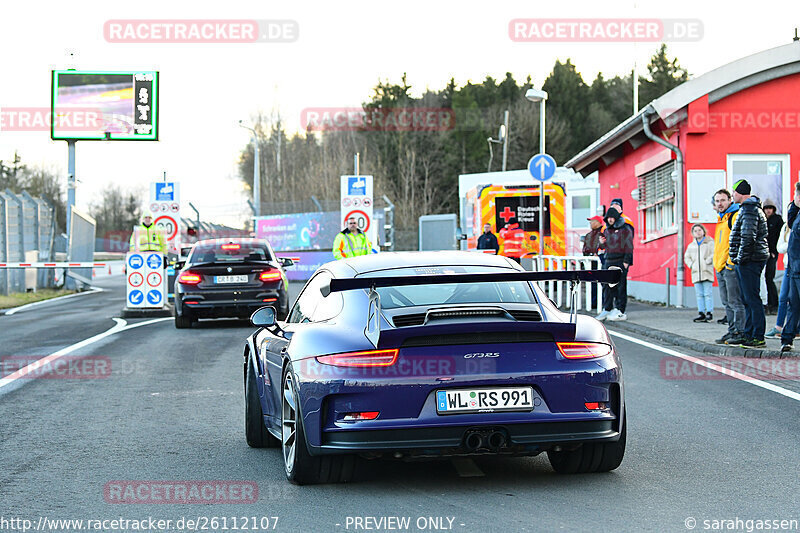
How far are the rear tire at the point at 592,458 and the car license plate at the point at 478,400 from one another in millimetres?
643

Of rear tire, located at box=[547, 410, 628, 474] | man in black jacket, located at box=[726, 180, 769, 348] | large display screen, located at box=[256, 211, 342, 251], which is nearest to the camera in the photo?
rear tire, located at box=[547, 410, 628, 474]

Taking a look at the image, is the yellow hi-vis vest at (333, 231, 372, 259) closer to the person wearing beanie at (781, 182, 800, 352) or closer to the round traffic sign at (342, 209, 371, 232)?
the person wearing beanie at (781, 182, 800, 352)

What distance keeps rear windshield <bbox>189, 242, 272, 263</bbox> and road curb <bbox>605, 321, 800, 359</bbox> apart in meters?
5.96

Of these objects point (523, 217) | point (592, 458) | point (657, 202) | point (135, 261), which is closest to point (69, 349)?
point (135, 261)

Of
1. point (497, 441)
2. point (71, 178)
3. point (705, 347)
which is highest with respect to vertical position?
point (71, 178)

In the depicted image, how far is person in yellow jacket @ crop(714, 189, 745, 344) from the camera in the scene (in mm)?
13098

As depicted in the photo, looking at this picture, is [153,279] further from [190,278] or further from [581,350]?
[581,350]

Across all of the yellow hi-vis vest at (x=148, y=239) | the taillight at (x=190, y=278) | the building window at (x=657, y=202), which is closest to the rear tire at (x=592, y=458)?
the taillight at (x=190, y=278)

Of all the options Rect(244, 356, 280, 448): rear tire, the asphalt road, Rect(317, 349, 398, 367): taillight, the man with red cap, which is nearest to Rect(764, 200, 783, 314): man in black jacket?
the man with red cap

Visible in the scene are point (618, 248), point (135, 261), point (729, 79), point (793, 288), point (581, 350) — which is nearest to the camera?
point (581, 350)

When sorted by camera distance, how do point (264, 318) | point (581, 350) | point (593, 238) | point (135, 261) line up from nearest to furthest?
1. point (581, 350)
2. point (264, 318)
3. point (135, 261)
4. point (593, 238)

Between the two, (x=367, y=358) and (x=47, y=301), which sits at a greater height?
(x=367, y=358)

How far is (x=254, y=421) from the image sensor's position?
7.08 meters

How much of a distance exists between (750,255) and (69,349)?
8504mm
